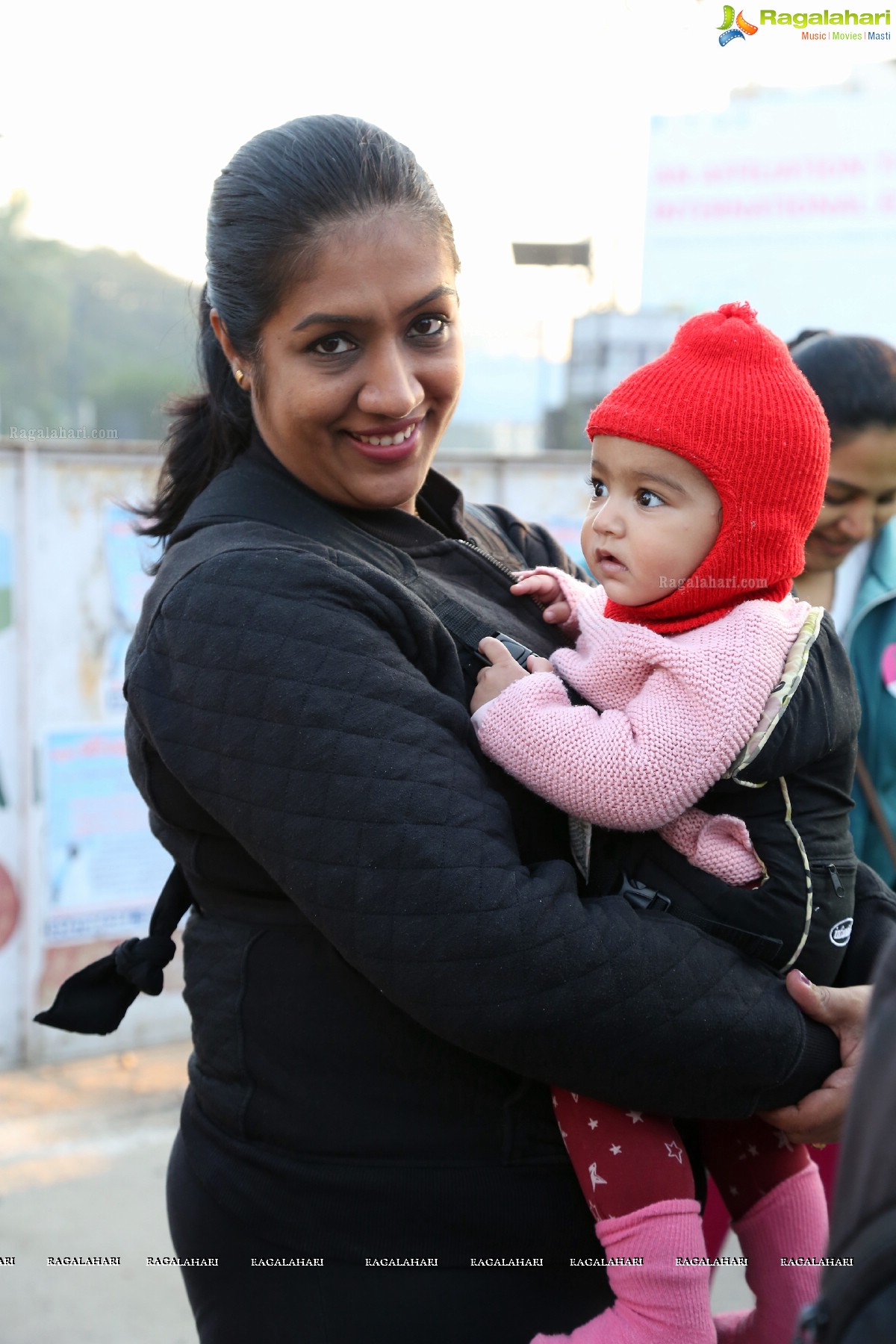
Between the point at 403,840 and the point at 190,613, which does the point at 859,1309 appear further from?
the point at 190,613

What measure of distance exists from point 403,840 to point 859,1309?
2.16 ft

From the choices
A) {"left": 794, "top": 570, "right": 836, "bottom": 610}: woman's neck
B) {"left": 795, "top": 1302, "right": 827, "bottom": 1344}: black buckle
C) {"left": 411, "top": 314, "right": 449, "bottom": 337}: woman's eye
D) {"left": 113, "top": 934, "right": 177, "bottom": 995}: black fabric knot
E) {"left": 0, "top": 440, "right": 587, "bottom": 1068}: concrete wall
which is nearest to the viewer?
{"left": 795, "top": 1302, "right": 827, "bottom": 1344}: black buckle

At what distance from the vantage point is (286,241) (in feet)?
5.17

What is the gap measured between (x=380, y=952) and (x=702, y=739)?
473 millimetres

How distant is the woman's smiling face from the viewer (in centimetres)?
159

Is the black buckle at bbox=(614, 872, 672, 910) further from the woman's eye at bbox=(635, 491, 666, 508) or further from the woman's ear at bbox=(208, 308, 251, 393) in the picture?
the woman's ear at bbox=(208, 308, 251, 393)

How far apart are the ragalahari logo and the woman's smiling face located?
141 inches

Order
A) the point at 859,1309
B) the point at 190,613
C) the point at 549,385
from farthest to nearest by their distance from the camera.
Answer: the point at 549,385
the point at 190,613
the point at 859,1309

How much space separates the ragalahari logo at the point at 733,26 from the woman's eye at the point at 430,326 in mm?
3629

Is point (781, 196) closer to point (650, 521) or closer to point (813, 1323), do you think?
point (650, 521)

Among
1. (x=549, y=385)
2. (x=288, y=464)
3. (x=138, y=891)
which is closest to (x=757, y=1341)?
(x=288, y=464)

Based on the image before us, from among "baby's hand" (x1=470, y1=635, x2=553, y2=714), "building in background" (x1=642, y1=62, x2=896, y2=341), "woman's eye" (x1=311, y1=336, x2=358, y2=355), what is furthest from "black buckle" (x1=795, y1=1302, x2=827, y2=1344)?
"building in background" (x1=642, y1=62, x2=896, y2=341)

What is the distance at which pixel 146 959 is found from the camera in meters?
1.81

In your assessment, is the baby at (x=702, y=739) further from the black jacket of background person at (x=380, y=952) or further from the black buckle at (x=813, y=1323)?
the black buckle at (x=813, y=1323)
